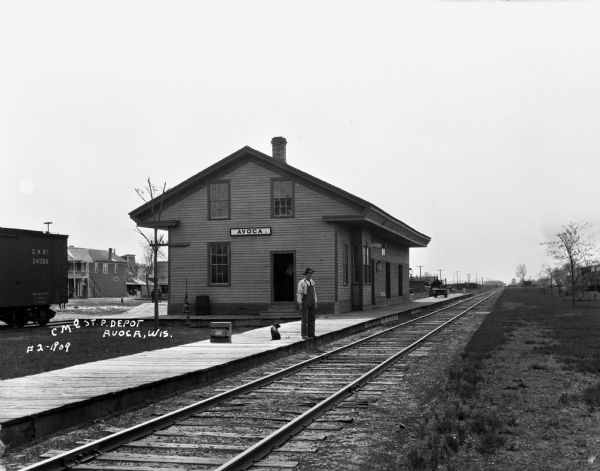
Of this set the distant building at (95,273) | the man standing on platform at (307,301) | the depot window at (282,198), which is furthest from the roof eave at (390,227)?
the distant building at (95,273)

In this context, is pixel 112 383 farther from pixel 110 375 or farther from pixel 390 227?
pixel 390 227

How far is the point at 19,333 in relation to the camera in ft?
63.9

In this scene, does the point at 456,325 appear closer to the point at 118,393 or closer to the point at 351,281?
the point at 351,281

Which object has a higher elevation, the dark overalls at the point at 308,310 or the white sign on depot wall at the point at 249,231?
the white sign on depot wall at the point at 249,231

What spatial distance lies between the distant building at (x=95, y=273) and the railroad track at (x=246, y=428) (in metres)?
72.4

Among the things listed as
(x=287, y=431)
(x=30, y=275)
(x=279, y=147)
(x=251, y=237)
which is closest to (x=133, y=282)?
(x=279, y=147)

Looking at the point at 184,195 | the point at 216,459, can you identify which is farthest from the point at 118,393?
the point at 184,195

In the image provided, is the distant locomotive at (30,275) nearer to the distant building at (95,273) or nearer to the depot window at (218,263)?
the depot window at (218,263)

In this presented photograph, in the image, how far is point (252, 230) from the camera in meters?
25.0

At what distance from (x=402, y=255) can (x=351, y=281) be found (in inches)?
580

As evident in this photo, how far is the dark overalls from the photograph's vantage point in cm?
1474

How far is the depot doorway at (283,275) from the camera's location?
83.6 feet

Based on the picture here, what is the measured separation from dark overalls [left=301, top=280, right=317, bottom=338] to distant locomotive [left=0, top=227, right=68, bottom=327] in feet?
38.6

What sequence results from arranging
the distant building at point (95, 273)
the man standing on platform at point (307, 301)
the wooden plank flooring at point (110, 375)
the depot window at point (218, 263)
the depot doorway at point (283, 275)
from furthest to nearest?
1. the distant building at point (95, 273)
2. the depot doorway at point (283, 275)
3. the depot window at point (218, 263)
4. the man standing on platform at point (307, 301)
5. the wooden plank flooring at point (110, 375)
